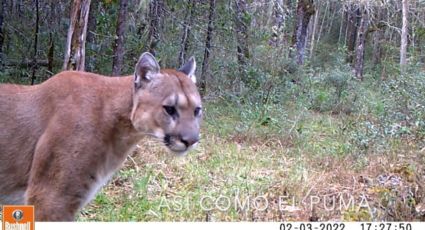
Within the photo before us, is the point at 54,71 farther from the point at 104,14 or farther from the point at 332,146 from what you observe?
the point at 332,146

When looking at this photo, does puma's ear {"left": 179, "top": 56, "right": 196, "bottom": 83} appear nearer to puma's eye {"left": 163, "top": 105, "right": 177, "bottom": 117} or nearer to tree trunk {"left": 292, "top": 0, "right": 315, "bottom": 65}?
puma's eye {"left": 163, "top": 105, "right": 177, "bottom": 117}

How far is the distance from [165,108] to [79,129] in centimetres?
59

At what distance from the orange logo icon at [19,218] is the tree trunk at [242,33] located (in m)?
9.28

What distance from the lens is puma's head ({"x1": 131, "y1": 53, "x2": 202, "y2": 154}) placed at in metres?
3.96

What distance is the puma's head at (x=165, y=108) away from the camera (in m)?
3.96

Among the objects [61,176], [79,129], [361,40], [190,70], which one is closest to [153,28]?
[190,70]

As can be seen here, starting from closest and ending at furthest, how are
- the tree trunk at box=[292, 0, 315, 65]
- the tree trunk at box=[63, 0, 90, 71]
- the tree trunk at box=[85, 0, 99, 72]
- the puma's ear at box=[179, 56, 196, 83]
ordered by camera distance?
1. the puma's ear at box=[179, 56, 196, 83]
2. the tree trunk at box=[63, 0, 90, 71]
3. the tree trunk at box=[85, 0, 99, 72]
4. the tree trunk at box=[292, 0, 315, 65]

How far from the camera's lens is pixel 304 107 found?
515 inches

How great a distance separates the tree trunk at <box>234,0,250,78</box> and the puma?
8.58m

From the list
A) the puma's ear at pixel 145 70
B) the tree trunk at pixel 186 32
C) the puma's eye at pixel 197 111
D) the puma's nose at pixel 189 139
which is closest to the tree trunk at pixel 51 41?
the tree trunk at pixel 186 32

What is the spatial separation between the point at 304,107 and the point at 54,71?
5388mm

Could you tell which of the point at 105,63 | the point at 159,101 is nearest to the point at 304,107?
the point at 105,63

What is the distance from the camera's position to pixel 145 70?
4121mm

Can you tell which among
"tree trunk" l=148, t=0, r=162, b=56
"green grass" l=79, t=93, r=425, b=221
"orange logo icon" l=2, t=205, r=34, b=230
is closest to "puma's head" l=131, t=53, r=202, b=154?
"orange logo icon" l=2, t=205, r=34, b=230
